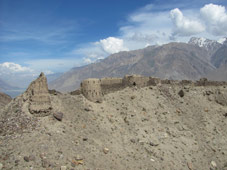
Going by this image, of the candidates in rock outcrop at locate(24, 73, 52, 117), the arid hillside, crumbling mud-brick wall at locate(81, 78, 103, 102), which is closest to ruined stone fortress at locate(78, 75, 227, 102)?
crumbling mud-brick wall at locate(81, 78, 103, 102)

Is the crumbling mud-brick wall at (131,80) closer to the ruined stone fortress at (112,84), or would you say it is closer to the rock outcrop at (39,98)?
the ruined stone fortress at (112,84)

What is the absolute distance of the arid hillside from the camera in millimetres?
10594

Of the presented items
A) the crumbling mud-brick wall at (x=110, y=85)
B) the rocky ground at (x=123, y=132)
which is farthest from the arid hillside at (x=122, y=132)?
the crumbling mud-brick wall at (x=110, y=85)

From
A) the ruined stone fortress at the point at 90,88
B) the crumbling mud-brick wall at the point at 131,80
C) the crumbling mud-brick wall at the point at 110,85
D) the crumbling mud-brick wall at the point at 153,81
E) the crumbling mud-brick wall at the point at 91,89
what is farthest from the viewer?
the crumbling mud-brick wall at the point at 153,81

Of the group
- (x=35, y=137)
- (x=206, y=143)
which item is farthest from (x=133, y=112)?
(x=35, y=137)

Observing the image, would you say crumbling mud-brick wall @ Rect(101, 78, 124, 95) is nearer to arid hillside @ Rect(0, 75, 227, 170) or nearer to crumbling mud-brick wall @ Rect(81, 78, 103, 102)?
arid hillside @ Rect(0, 75, 227, 170)

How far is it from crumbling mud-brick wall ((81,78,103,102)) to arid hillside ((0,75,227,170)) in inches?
19.3

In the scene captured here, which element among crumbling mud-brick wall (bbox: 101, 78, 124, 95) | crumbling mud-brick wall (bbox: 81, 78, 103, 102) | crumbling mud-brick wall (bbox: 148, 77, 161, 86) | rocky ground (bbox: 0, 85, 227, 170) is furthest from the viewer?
crumbling mud-brick wall (bbox: 148, 77, 161, 86)

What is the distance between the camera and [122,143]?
13.4 m

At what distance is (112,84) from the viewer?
18.8 m

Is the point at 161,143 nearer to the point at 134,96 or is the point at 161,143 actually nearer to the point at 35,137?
the point at 134,96

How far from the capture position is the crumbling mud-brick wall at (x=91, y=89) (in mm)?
16156

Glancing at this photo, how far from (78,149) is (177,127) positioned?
8449 millimetres

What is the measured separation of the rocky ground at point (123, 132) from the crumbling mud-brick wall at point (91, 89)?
0.58 metres
